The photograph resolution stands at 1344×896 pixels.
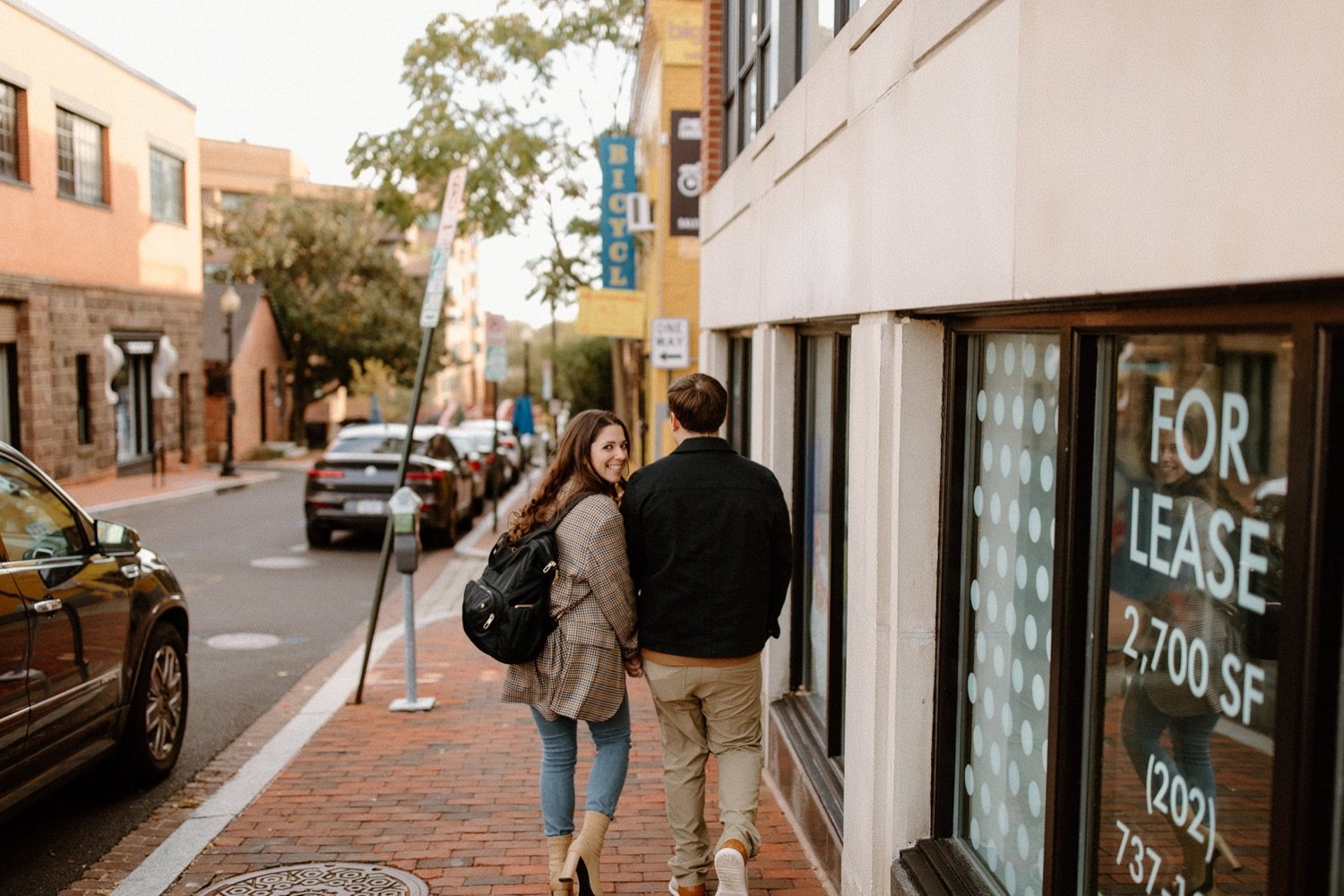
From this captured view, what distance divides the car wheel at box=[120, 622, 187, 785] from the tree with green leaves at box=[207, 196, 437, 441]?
38.4m

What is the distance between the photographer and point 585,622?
466cm

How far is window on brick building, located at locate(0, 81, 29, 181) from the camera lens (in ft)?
74.7

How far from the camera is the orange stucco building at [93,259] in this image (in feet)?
76.8

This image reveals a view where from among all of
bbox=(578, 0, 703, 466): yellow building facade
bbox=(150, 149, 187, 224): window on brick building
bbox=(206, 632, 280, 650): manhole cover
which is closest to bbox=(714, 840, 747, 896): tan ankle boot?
bbox=(206, 632, 280, 650): manhole cover

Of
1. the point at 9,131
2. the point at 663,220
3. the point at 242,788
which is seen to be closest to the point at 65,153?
the point at 9,131

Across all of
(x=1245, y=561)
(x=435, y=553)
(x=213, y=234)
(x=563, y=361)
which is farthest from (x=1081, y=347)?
(x=213, y=234)

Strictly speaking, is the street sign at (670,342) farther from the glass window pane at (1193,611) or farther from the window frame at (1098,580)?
the glass window pane at (1193,611)

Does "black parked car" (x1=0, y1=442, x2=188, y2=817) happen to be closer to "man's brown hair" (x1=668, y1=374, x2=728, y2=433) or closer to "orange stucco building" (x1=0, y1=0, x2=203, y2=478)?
"man's brown hair" (x1=668, y1=374, x2=728, y2=433)

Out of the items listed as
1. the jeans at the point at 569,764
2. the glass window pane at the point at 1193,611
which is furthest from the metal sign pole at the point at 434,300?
the glass window pane at the point at 1193,611

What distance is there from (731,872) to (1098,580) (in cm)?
203

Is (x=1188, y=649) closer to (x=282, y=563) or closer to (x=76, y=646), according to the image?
(x=76, y=646)

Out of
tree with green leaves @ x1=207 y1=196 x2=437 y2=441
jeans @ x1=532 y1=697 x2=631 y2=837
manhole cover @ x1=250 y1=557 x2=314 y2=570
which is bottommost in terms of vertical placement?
manhole cover @ x1=250 y1=557 x2=314 y2=570

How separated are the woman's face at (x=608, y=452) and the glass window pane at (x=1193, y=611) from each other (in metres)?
2.21

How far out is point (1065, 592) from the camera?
3.06 m
